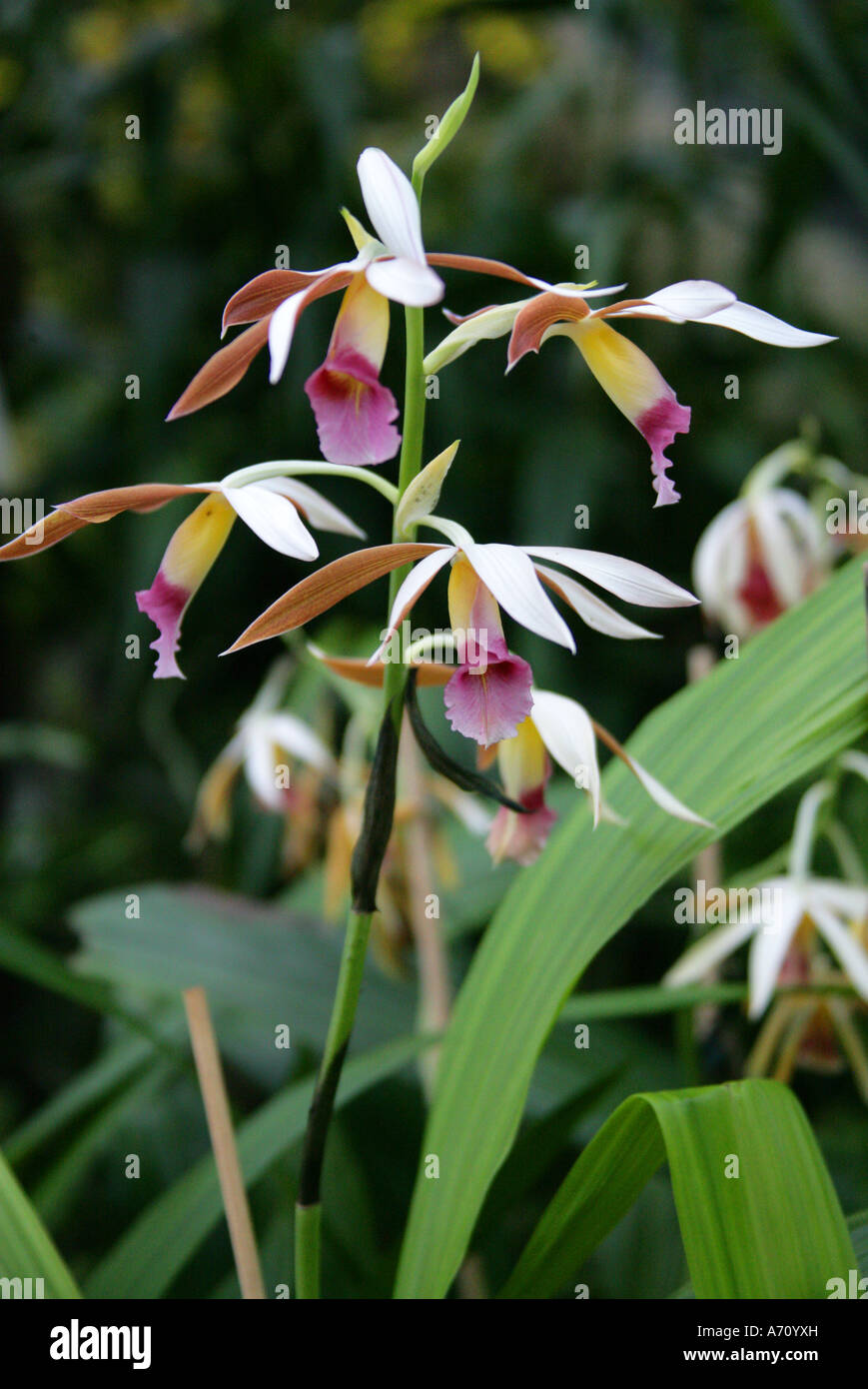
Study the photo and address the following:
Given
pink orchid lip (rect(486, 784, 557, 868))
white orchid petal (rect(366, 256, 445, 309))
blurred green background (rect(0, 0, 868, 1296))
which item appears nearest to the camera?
white orchid petal (rect(366, 256, 445, 309))

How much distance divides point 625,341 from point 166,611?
0.14 metres

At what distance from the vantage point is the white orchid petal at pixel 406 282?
214mm

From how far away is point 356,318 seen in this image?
26cm

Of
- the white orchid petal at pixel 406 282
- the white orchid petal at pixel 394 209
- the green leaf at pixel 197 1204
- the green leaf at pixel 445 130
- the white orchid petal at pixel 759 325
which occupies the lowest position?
the green leaf at pixel 197 1204

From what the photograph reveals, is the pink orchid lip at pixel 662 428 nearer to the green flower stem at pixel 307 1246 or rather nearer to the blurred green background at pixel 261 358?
the green flower stem at pixel 307 1246

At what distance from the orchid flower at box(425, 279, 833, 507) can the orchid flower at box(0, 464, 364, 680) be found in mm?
55

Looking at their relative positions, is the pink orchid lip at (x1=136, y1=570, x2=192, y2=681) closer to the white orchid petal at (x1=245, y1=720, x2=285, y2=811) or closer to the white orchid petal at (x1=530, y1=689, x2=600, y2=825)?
the white orchid petal at (x1=530, y1=689, x2=600, y2=825)

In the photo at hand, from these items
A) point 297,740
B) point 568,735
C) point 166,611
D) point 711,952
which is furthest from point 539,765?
point 297,740

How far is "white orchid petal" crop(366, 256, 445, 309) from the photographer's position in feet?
0.70

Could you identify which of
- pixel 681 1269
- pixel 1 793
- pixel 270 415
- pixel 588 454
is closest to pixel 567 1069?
pixel 681 1269

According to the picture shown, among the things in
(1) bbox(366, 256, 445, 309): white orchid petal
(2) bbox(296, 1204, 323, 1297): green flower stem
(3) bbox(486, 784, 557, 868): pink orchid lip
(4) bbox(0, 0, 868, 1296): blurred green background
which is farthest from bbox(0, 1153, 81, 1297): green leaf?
(4) bbox(0, 0, 868, 1296): blurred green background

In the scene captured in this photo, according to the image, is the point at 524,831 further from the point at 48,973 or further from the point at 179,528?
the point at 48,973

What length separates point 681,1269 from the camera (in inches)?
18.7

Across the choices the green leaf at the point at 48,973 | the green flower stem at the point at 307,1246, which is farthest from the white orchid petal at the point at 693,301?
the green leaf at the point at 48,973
